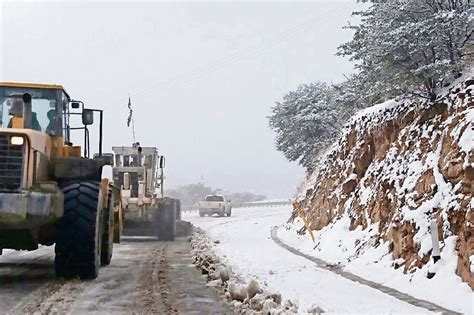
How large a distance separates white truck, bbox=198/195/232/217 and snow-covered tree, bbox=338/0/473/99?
3171 centimetres

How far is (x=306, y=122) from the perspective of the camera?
104ft

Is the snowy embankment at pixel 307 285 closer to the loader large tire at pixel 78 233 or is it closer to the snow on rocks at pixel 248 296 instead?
the snow on rocks at pixel 248 296

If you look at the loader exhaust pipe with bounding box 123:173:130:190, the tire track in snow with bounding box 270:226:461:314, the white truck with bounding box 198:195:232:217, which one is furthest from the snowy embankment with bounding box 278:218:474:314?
the white truck with bounding box 198:195:232:217

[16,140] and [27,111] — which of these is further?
[27,111]

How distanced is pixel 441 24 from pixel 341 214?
587 cm

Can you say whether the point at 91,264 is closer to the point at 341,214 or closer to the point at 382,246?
the point at 382,246

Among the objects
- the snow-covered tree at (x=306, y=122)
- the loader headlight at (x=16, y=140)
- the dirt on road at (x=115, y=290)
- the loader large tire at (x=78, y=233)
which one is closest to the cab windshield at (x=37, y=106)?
the loader large tire at (x=78, y=233)

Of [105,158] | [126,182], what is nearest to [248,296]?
[105,158]

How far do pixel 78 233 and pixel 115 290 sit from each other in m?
1.22

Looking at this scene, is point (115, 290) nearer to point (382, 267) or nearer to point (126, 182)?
point (382, 267)

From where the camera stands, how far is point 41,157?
9.73 metres

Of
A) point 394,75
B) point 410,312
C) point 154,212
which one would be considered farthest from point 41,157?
point 154,212

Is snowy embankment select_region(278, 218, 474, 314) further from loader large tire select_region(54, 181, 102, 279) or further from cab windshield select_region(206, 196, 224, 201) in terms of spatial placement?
cab windshield select_region(206, 196, 224, 201)

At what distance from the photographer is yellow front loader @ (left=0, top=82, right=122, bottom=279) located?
8.65 m
